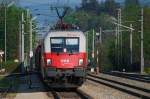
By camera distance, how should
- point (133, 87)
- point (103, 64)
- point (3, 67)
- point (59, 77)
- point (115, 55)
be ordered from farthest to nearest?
point (103, 64), point (115, 55), point (3, 67), point (133, 87), point (59, 77)

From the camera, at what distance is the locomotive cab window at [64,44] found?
109ft

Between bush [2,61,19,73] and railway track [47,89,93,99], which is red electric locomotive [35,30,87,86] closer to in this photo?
railway track [47,89,93,99]

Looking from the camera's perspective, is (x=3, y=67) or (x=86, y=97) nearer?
(x=86, y=97)

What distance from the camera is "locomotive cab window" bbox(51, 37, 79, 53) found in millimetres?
33344

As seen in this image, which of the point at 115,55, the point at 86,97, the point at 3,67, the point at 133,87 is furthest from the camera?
the point at 115,55

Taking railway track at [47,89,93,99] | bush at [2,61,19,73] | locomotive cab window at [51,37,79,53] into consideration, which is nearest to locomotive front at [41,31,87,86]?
locomotive cab window at [51,37,79,53]

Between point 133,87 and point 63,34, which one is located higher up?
point 63,34

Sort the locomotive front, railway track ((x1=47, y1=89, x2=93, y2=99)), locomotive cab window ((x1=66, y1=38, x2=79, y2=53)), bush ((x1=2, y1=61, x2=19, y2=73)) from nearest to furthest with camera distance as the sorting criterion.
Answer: railway track ((x1=47, y1=89, x2=93, y2=99))
the locomotive front
locomotive cab window ((x1=66, y1=38, x2=79, y2=53))
bush ((x1=2, y1=61, x2=19, y2=73))

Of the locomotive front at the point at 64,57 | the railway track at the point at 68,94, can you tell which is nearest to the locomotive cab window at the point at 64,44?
the locomotive front at the point at 64,57

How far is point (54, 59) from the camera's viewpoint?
32906mm

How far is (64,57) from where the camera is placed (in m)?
33.0

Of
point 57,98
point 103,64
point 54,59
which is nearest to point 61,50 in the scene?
point 54,59

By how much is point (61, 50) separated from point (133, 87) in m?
6.19

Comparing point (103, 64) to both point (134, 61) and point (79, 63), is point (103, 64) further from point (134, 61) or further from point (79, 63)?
point (79, 63)
